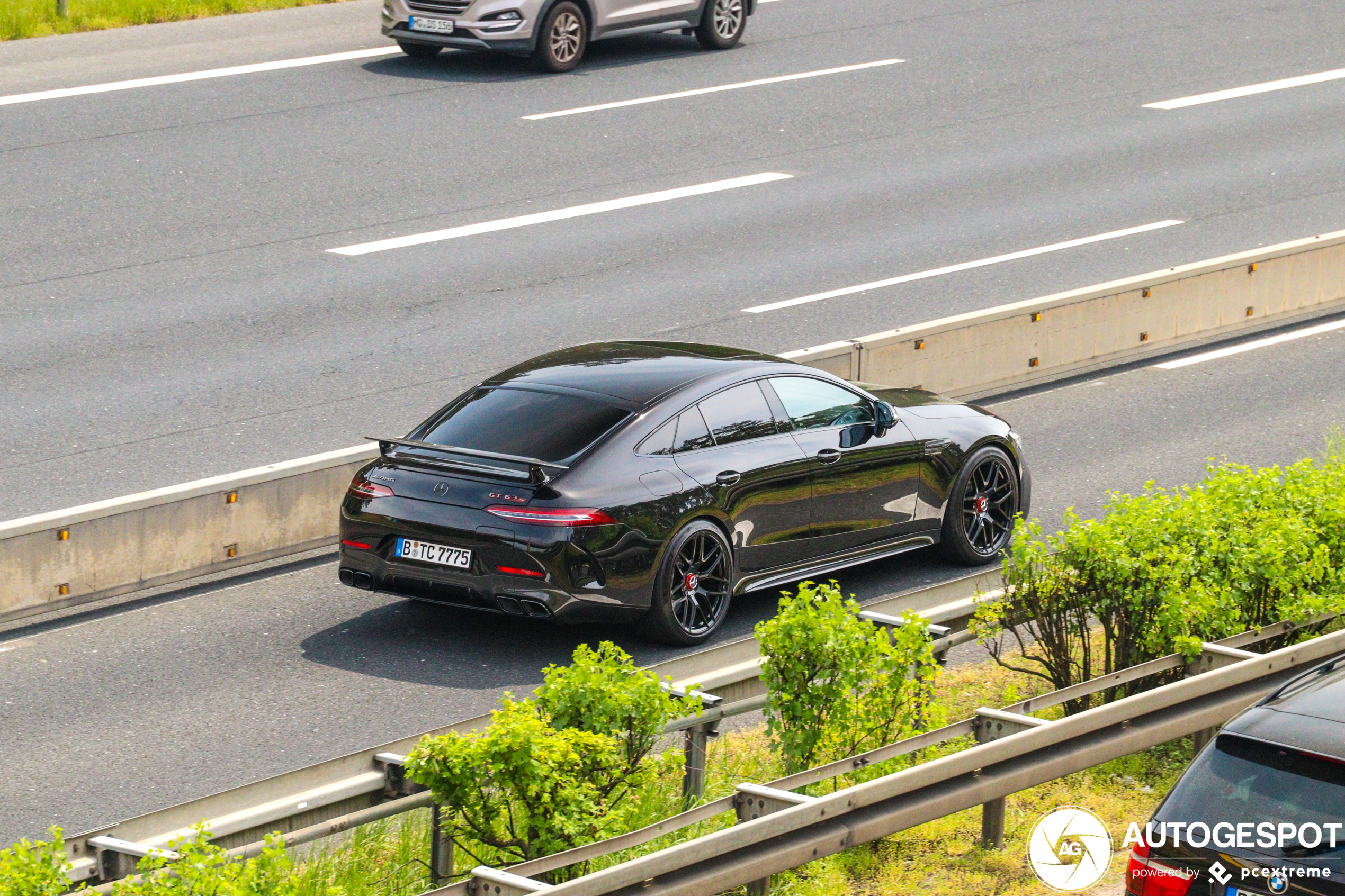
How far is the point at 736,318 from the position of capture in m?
Answer: 16.7

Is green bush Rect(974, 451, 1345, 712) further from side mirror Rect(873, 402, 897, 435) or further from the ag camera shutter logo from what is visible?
side mirror Rect(873, 402, 897, 435)

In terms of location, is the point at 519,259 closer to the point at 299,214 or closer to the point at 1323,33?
the point at 299,214

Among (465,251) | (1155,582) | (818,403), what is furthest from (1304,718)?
(465,251)

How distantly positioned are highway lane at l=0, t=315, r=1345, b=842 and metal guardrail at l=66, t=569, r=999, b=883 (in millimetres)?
1828

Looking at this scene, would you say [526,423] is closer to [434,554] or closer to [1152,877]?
[434,554]

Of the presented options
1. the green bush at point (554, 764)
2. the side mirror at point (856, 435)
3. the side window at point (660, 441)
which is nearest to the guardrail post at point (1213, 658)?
the green bush at point (554, 764)

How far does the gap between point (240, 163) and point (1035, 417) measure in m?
9.84

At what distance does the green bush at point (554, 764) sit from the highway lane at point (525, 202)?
641cm

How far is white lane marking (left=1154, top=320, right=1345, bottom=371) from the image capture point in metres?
16.9

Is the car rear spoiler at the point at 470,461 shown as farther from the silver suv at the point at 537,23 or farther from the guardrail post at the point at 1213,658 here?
the silver suv at the point at 537,23

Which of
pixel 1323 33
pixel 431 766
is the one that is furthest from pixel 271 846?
pixel 1323 33

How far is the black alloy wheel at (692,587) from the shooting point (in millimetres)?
10055

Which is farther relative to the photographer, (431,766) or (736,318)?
(736,318)

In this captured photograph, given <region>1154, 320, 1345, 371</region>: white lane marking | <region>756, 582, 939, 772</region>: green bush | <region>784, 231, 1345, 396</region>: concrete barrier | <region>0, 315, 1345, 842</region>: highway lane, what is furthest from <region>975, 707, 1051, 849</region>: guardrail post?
<region>1154, 320, 1345, 371</region>: white lane marking
